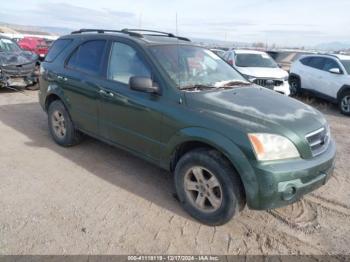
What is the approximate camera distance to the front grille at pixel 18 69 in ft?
30.8

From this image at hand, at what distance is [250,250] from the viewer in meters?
2.91

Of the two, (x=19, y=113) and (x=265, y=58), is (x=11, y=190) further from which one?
(x=265, y=58)

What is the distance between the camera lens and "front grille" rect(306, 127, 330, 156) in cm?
315

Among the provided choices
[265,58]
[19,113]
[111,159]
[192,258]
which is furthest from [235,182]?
[265,58]

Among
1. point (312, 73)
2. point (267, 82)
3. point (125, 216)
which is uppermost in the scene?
point (312, 73)

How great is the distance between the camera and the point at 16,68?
9.60 m

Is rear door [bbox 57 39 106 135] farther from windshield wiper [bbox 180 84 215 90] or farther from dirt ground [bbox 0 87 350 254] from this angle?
windshield wiper [bbox 180 84 215 90]

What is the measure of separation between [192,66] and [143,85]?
2.60 feet

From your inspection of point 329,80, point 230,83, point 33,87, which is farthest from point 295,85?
point 33,87

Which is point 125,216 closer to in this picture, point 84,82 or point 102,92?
point 102,92

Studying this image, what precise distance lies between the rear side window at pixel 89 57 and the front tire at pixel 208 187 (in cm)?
196

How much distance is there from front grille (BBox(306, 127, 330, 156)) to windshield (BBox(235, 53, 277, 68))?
6927 mm

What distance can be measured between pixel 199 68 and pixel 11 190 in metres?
2.68

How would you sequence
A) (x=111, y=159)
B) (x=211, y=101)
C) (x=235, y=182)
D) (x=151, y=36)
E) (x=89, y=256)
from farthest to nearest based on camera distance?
(x=111, y=159) < (x=151, y=36) < (x=211, y=101) < (x=235, y=182) < (x=89, y=256)
